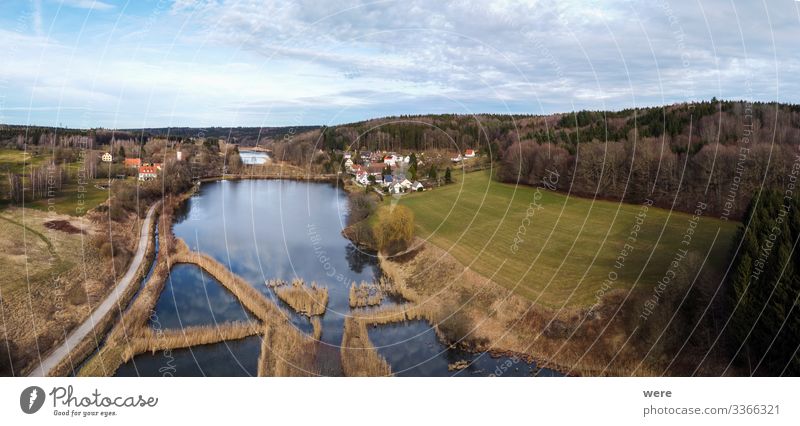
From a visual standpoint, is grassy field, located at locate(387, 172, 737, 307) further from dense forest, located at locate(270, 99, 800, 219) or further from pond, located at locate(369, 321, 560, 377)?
pond, located at locate(369, 321, 560, 377)

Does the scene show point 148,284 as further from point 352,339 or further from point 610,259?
point 610,259

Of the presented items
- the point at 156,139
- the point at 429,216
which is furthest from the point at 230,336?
the point at 429,216

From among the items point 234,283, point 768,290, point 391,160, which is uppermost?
point 391,160

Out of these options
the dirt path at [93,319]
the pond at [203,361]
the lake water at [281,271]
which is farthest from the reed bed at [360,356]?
the dirt path at [93,319]

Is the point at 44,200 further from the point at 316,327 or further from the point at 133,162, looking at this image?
the point at 316,327

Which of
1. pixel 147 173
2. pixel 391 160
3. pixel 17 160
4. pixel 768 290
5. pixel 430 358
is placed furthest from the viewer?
pixel 391 160

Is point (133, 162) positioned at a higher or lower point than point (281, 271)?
higher

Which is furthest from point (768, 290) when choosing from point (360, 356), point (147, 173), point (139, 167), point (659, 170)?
point (147, 173)
